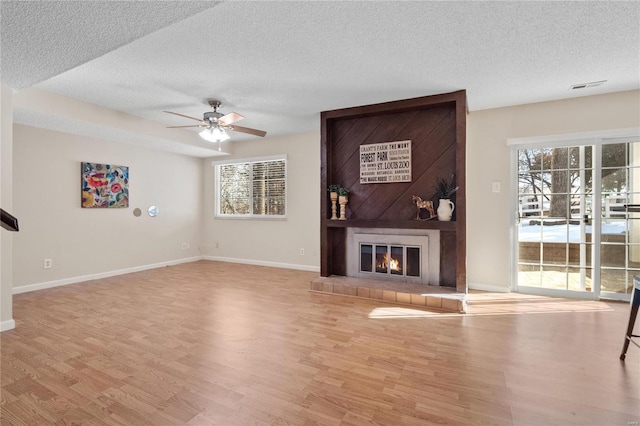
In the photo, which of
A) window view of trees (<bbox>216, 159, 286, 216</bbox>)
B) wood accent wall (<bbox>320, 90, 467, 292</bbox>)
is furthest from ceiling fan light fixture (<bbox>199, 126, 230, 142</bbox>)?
window view of trees (<bbox>216, 159, 286, 216</bbox>)

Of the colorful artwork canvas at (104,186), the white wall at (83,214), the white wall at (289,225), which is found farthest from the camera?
the white wall at (289,225)

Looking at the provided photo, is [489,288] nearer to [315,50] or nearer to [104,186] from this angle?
[315,50]

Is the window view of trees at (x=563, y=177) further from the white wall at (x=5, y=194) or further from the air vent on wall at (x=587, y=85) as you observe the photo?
the white wall at (x=5, y=194)

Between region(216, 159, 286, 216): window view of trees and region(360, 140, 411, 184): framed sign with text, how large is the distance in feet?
6.83

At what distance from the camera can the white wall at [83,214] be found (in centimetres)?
423

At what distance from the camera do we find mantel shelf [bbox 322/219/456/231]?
12.1 ft

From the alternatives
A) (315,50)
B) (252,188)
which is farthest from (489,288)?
(252,188)

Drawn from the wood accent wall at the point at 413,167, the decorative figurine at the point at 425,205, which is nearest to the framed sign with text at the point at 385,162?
the wood accent wall at the point at 413,167

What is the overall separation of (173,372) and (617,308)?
4.51m

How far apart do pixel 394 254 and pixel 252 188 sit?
3.41 meters

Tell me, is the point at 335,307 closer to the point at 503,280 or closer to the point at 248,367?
the point at 248,367

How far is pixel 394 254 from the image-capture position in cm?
419

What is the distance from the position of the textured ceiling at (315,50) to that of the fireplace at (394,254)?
5.75 feet

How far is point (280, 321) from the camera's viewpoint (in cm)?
311
